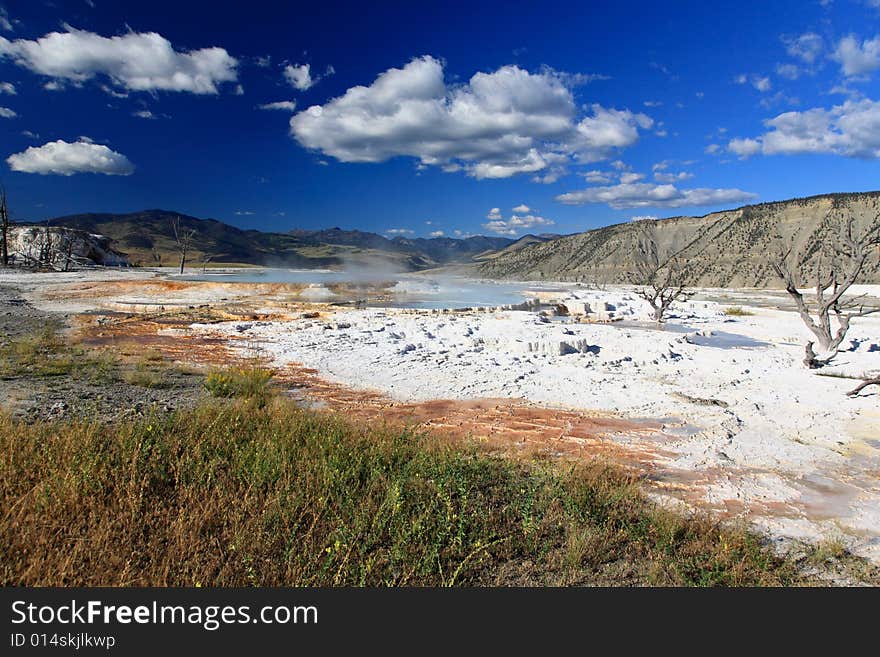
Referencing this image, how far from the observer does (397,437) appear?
20.4 ft

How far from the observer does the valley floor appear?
5.71 metres

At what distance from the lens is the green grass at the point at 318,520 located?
340cm

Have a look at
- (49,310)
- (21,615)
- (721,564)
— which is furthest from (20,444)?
(49,310)

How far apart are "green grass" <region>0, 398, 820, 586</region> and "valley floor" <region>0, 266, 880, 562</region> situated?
1.24 m

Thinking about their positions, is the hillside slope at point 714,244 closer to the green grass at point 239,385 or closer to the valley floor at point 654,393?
the valley floor at point 654,393

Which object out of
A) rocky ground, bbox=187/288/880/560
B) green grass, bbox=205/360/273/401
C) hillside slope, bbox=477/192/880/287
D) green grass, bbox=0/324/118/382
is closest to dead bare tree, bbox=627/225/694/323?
rocky ground, bbox=187/288/880/560

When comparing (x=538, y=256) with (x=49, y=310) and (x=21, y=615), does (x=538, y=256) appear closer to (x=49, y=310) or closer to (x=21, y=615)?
(x=49, y=310)

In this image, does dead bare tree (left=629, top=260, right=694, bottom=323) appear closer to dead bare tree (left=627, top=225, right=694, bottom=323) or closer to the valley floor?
dead bare tree (left=627, top=225, right=694, bottom=323)

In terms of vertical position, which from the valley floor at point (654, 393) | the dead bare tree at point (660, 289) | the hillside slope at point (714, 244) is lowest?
the valley floor at point (654, 393)

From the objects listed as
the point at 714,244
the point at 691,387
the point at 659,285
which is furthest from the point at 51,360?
the point at 714,244

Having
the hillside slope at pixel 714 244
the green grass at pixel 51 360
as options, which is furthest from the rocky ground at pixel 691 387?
the hillside slope at pixel 714 244

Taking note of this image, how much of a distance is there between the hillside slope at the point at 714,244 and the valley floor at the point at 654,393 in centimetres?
5538

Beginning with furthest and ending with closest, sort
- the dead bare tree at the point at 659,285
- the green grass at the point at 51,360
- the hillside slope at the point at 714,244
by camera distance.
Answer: the hillside slope at the point at 714,244, the dead bare tree at the point at 659,285, the green grass at the point at 51,360

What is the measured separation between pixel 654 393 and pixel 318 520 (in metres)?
8.50
